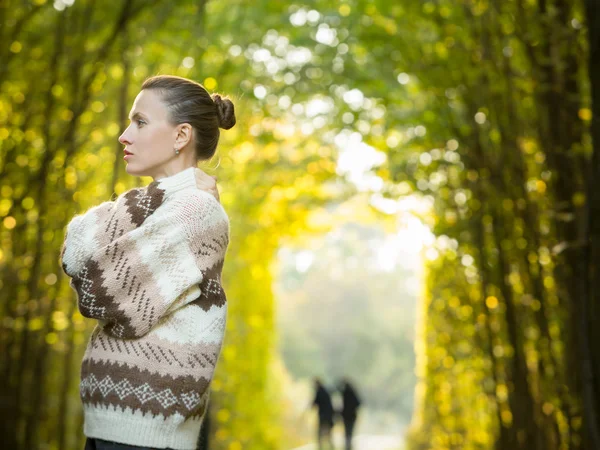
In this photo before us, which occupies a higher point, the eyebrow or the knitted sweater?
the eyebrow

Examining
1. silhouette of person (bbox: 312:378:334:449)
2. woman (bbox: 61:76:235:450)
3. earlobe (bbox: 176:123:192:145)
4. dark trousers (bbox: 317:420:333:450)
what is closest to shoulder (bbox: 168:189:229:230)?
woman (bbox: 61:76:235:450)

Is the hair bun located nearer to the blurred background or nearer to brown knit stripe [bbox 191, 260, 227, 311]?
the blurred background

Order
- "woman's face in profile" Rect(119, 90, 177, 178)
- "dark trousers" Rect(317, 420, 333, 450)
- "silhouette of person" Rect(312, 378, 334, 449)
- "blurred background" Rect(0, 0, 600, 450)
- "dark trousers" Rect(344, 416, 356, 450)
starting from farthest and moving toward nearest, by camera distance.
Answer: "dark trousers" Rect(317, 420, 333, 450) < "silhouette of person" Rect(312, 378, 334, 449) < "dark trousers" Rect(344, 416, 356, 450) < "blurred background" Rect(0, 0, 600, 450) < "woman's face in profile" Rect(119, 90, 177, 178)

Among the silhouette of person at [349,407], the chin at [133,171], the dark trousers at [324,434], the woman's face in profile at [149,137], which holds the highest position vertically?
the woman's face in profile at [149,137]

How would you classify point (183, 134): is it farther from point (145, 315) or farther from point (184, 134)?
point (145, 315)

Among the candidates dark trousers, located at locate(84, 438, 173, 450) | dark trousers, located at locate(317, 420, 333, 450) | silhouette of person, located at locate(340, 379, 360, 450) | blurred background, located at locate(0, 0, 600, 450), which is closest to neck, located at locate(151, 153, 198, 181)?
blurred background, located at locate(0, 0, 600, 450)

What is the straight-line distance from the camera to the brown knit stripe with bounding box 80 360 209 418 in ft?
5.14

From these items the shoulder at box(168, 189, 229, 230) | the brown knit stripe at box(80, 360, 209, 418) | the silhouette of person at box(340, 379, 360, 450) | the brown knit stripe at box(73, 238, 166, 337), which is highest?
the shoulder at box(168, 189, 229, 230)

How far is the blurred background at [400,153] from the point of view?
315 centimetres

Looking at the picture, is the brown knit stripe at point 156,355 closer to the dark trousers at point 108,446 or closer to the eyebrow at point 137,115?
the dark trousers at point 108,446

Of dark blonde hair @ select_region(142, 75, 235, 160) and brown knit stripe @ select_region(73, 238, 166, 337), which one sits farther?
dark blonde hair @ select_region(142, 75, 235, 160)

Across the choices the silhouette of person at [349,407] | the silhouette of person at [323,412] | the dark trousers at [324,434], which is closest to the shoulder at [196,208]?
the silhouette of person at [349,407]

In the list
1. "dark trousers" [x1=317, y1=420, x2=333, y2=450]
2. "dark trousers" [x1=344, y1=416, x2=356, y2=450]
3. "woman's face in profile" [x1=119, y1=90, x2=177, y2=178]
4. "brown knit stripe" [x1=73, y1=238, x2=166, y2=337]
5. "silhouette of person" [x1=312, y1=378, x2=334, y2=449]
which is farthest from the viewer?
"dark trousers" [x1=317, y1=420, x2=333, y2=450]

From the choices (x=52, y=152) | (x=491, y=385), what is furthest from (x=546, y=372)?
(x=52, y=152)
